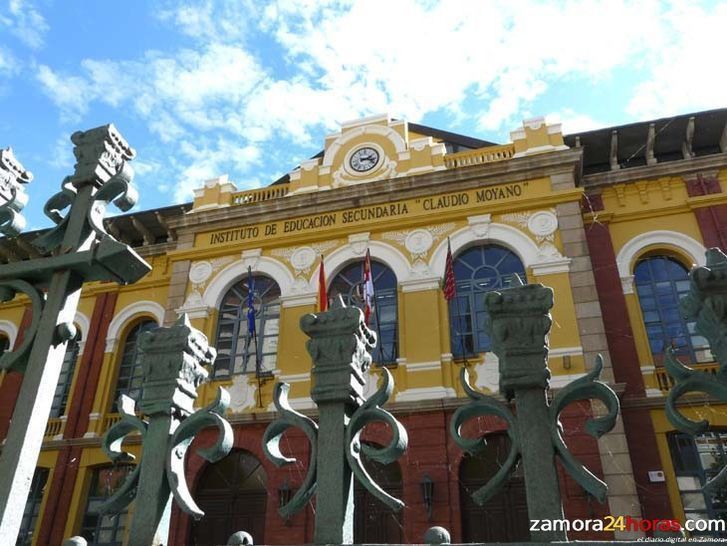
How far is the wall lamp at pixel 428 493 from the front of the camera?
424 inches

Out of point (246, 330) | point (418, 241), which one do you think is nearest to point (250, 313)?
point (246, 330)

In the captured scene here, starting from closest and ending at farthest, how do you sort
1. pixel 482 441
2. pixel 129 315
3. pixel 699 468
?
pixel 482 441 → pixel 699 468 → pixel 129 315

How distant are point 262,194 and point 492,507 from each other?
31.8 ft

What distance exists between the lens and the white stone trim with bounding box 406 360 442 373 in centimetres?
1216

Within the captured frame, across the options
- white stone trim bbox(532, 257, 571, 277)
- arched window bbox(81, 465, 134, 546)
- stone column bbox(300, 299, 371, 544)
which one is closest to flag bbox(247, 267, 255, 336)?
arched window bbox(81, 465, 134, 546)

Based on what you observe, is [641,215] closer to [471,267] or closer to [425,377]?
[471,267]

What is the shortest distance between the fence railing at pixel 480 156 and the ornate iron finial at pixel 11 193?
11810 mm

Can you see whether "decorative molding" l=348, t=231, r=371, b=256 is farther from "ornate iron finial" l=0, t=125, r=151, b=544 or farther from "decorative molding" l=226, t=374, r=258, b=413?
"ornate iron finial" l=0, t=125, r=151, b=544

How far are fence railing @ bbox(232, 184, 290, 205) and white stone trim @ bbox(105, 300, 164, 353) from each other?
3.50 metres

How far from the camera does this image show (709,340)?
243 cm

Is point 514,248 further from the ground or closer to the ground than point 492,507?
further from the ground

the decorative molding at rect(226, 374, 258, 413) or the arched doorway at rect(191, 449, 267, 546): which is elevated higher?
the decorative molding at rect(226, 374, 258, 413)

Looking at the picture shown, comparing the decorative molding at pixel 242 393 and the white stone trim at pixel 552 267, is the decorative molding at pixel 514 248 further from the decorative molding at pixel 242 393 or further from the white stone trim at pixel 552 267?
the decorative molding at pixel 242 393

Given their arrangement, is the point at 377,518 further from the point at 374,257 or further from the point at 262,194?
the point at 262,194
